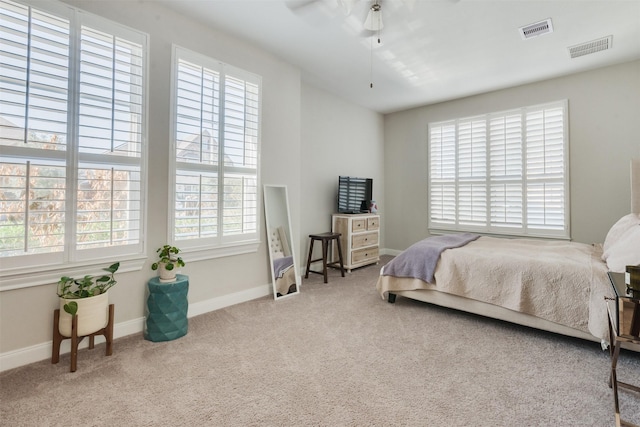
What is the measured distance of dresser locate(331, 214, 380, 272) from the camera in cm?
461

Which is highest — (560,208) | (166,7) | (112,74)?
(166,7)

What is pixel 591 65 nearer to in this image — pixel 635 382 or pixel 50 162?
pixel 635 382

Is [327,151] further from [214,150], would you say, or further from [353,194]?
[214,150]

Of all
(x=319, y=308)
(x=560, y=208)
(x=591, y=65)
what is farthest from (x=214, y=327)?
(x=591, y=65)

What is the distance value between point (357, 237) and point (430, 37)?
111 inches

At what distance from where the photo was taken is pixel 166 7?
2646mm

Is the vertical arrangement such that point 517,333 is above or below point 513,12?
below

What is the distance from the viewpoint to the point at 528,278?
2.46m

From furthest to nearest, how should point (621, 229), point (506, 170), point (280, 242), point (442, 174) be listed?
point (442, 174) → point (506, 170) → point (280, 242) → point (621, 229)

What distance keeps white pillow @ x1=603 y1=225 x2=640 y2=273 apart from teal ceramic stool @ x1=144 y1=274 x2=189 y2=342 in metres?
3.27

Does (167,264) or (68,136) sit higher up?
(68,136)

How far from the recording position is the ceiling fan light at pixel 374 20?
257cm

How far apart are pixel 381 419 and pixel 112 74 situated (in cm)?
304

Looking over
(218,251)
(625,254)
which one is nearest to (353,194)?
(218,251)
